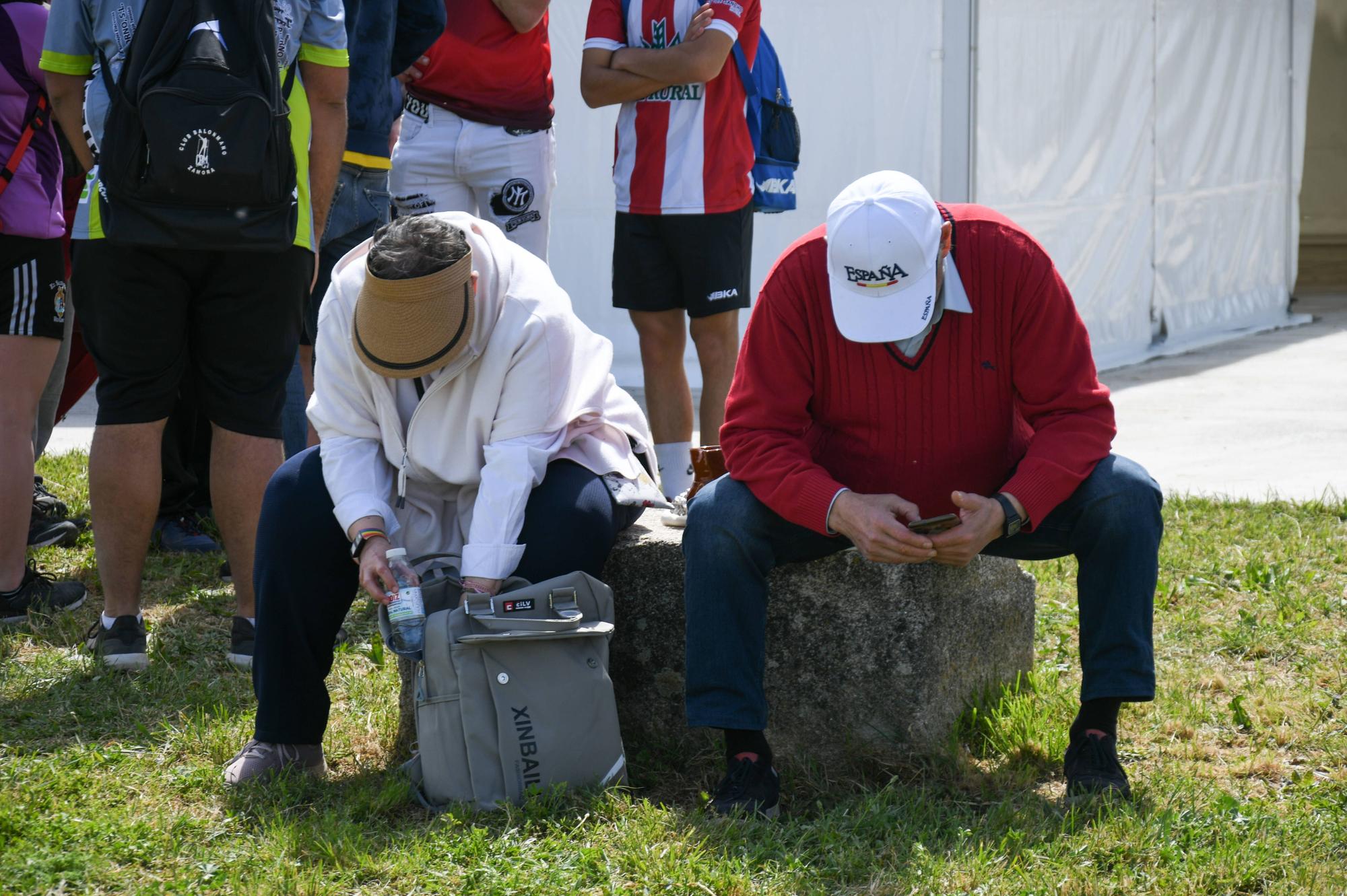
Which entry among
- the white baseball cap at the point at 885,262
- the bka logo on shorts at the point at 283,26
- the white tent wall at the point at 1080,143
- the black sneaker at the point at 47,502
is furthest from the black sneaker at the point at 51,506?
the white tent wall at the point at 1080,143

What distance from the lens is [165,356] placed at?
11.5 ft

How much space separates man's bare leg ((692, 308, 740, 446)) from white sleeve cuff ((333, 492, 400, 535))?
67.9 inches

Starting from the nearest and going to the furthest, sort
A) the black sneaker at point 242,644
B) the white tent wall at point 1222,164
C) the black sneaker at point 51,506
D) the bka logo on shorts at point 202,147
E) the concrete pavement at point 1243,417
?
the bka logo on shorts at point 202,147 → the black sneaker at point 242,644 → the black sneaker at point 51,506 → the concrete pavement at point 1243,417 → the white tent wall at point 1222,164

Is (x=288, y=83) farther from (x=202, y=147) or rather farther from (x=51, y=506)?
(x=51, y=506)

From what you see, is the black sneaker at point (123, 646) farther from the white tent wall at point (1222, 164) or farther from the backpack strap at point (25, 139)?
the white tent wall at point (1222, 164)

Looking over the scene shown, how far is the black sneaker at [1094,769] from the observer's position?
279cm

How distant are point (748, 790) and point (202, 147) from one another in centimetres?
183

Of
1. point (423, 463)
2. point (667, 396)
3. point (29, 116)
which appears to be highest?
point (29, 116)

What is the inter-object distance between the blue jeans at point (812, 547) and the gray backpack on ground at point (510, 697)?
0.21 m

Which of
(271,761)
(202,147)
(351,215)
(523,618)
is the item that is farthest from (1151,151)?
(271,761)

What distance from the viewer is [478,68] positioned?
177 inches

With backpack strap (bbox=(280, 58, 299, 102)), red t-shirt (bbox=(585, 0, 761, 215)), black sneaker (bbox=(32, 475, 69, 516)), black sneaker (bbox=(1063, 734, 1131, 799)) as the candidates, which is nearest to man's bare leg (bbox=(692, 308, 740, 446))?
red t-shirt (bbox=(585, 0, 761, 215))

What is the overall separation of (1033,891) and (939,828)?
0.31m

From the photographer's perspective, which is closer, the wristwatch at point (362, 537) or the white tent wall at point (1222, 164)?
the wristwatch at point (362, 537)
